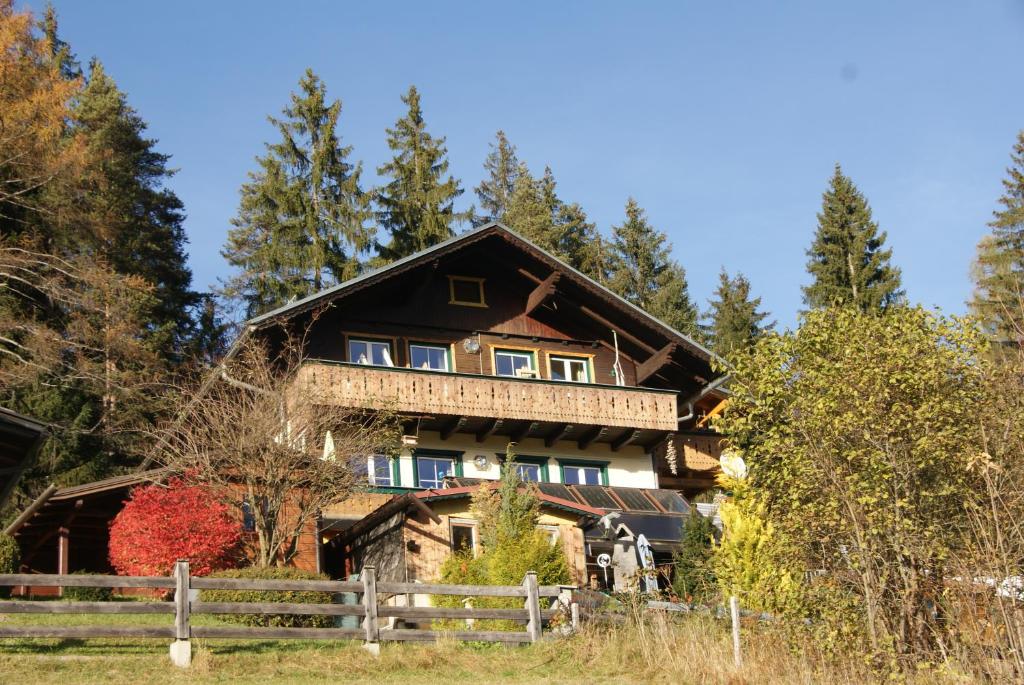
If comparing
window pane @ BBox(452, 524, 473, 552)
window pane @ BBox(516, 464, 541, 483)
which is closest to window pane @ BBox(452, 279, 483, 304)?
window pane @ BBox(516, 464, 541, 483)

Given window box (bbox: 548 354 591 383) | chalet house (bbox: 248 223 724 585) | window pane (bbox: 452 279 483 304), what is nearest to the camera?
chalet house (bbox: 248 223 724 585)

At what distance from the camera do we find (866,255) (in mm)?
48625

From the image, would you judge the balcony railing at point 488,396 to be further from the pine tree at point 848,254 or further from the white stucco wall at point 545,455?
the pine tree at point 848,254

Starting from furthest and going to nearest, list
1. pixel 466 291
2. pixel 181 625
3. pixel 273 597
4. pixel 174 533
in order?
1. pixel 466 291
2. pixel 174 533
3. pixel 273 597
4. pixel 181 625

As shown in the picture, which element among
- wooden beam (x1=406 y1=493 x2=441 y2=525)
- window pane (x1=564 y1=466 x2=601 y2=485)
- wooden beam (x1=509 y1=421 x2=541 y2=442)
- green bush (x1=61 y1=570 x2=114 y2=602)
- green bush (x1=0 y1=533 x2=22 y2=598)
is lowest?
green bush (x1=61 y1=570 x2=114 y2=602)

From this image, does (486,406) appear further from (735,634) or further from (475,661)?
(735,634)

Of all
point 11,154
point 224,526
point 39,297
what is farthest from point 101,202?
point 224,526

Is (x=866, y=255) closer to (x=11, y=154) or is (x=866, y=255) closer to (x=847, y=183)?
(x=847, y=183)

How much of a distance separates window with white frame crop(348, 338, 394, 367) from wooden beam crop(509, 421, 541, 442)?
11.7ft

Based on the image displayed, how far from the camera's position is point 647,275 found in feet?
186

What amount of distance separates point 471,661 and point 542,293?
1820 cm

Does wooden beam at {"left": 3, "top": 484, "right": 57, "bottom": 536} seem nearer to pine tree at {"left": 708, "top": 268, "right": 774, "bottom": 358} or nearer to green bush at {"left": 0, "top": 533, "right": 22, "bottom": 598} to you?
green bush at {"left": 0, "top": 533, "right": 22, "bottom": 598}

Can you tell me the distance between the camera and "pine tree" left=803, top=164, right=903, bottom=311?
156 feet

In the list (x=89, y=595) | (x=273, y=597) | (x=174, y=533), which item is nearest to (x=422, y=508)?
(x=174, y=533)
